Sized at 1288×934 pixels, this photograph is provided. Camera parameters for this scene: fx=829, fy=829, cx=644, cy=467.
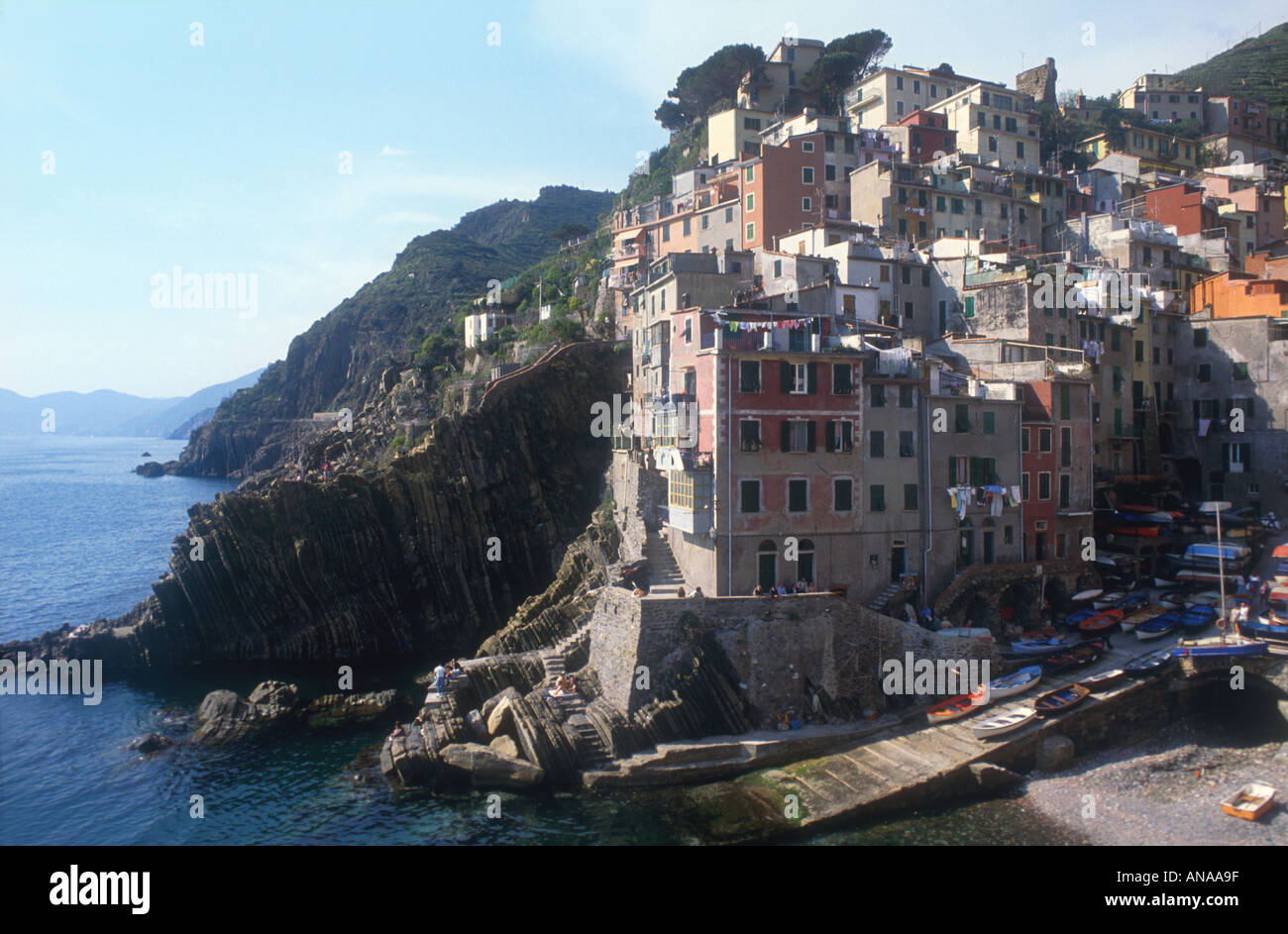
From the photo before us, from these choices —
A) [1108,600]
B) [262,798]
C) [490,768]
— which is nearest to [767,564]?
[490,768]

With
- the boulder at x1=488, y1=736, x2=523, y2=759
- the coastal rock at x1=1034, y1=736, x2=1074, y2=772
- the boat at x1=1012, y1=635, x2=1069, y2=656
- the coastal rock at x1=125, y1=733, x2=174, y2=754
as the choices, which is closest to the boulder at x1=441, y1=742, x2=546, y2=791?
the boulder at x1=488, y1=736, x2=523, y2=759

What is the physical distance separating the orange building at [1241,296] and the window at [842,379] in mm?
31142

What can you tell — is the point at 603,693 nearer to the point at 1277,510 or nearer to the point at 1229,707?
the point at 1229,707

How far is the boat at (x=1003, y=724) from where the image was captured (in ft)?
97.3

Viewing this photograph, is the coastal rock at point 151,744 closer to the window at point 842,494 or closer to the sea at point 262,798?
the sea at point 262,798

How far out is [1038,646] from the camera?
34719mm

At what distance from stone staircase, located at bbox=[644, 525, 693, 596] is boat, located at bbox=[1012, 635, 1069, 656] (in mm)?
13950

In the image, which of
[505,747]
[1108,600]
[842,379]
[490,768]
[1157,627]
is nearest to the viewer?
[490,768]

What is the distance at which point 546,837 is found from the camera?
88.1 ft

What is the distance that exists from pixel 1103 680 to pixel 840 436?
13.7 metres

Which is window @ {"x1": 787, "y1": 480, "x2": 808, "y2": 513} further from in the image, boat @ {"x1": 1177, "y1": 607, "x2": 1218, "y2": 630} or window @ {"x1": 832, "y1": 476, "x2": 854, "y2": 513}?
boat @ {"x1": 1177, "y1": 607, "x2": 1218, "y2": 630}

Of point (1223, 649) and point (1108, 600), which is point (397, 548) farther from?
point (1223, 649)

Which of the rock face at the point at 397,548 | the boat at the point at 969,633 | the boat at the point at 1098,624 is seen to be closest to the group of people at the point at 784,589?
the boat at the point at 969,633
